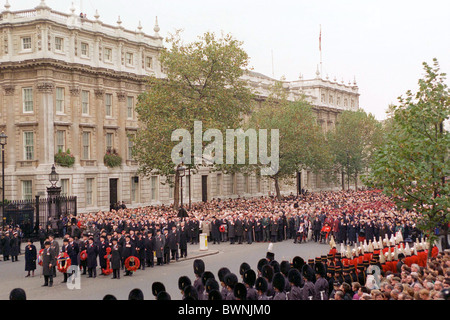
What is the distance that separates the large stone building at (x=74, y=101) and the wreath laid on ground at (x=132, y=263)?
76.5ft

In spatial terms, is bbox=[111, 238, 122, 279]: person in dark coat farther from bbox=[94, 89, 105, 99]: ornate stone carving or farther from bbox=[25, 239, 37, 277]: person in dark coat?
bbox=[94, 89, 105, 99]: ornate stone carving

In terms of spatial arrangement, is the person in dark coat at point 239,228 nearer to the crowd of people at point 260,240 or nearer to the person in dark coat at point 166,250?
the crowd of people at point 260,240

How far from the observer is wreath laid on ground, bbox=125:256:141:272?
21.8 m

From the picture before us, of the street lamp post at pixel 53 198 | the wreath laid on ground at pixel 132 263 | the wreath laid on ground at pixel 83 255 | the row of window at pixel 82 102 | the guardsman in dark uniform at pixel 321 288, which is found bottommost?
the wreath laid on ground at pixel 132 263

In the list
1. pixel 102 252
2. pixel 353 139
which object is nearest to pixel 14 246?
pixel 102 252

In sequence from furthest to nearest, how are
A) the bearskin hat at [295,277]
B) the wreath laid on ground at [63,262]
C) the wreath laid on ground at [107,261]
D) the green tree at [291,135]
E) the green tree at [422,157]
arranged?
1. the green tree at [291,135]
2. the wreath laid on ground at [107,261]
3. the wreath laid on ground at [63,262]
4. the green tree at [422,157]
5. the bearskin hat at [295,277]

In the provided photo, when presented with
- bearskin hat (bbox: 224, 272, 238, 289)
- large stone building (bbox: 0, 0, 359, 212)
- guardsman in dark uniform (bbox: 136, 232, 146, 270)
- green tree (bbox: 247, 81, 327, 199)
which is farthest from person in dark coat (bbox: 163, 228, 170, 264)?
green tree (bbox: 247, 81, 327, 199)

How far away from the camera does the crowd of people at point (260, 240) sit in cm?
1347

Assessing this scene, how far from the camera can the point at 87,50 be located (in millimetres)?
47312

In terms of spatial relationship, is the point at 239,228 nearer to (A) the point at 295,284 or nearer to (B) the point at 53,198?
(B) the point at 53,198

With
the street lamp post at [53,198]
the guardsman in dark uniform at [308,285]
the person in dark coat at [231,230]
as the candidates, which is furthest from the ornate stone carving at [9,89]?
the guardsman in dark uniform at [308,285]

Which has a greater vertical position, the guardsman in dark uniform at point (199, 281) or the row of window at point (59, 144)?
the row of window at point (59, 144)

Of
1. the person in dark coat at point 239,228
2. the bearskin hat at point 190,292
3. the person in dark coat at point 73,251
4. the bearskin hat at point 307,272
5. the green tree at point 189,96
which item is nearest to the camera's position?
the bearskin hat at point 190,292

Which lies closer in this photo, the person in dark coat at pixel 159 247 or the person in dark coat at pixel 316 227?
the person in dark coat at pixel 159 247
